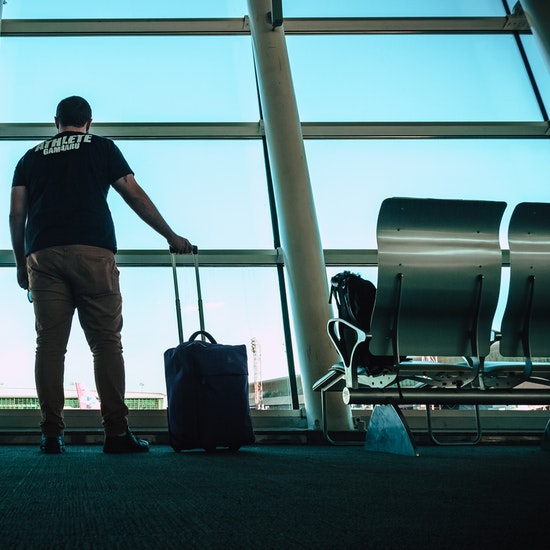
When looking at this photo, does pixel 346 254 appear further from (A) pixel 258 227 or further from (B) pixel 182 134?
(B) pixel 182 134

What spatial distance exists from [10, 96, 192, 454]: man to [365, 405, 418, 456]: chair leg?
1096mm

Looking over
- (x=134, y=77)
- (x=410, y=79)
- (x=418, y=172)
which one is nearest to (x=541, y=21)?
(x=410, y=79)

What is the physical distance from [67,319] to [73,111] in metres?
1.05

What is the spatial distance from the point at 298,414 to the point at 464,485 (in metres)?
3.60

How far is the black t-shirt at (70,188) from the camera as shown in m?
3.11

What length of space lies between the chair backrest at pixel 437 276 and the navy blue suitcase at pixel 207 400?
2.29ft

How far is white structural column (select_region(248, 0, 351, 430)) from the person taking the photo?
15.8ft

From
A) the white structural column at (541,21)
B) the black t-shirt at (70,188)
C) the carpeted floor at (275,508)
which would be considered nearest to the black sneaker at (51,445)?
the black t-shirt at (70,188)

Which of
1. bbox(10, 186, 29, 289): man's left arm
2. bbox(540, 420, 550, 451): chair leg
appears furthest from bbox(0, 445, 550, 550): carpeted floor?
bbox(10, 186, 29, 289): man's left arm

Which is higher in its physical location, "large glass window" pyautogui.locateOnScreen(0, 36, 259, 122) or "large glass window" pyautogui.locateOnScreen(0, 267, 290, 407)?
"large glass window" pyautogui.locateOnScreen(0, 36, 259, 122)

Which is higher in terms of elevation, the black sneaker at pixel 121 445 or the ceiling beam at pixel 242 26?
the ceiling beam at pixel 242 26

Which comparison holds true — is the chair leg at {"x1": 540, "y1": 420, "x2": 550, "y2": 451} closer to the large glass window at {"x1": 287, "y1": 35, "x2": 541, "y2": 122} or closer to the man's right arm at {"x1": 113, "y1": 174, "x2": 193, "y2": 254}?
the man's right arm at {"x1": 113, "y1": 174, "x2": 193, "y2": 254}

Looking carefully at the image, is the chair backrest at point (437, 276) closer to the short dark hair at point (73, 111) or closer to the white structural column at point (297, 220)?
the short dark hair at point (73, 111)

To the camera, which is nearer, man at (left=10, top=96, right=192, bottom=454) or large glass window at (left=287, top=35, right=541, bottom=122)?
man at (left=10, top=96, right=192, bottom=454)
